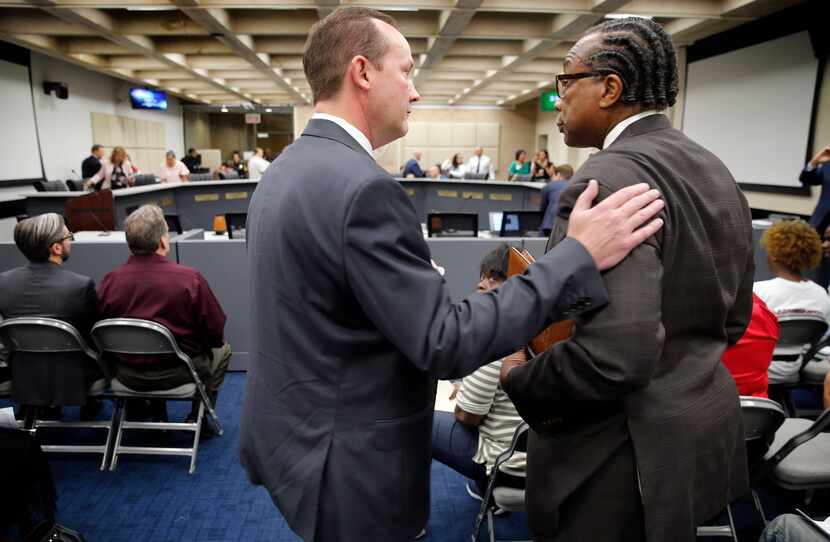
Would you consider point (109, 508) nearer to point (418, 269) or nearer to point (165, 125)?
point (418, 269)

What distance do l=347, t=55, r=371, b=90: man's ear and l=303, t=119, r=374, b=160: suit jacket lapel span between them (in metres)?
0.08

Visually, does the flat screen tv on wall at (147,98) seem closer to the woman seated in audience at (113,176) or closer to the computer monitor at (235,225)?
the woman seated in audience at (113,176)

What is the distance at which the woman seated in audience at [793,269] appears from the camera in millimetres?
2463

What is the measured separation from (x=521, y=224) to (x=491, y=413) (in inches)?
131

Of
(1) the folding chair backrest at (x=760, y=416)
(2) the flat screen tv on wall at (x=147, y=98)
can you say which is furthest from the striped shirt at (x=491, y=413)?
(2) the flat screen tv on wall at (x=147, y=98)

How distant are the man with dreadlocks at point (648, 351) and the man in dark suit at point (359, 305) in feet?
0.19

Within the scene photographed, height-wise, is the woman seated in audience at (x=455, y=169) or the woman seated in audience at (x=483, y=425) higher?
the woman seated in audience at (x=455, y=169)

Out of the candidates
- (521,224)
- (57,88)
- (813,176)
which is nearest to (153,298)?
(521,224)

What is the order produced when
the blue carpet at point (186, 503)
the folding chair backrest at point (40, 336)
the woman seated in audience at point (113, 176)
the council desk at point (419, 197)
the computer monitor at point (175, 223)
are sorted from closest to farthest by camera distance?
1. the blue carpet at point (186, 503)
2. the folding chair backrest at point (40, 336)
3. the computer monitor at point (175, 223)
4. the woman seated in audience at point (113, 176)
5. the council desk at point (419, 197)

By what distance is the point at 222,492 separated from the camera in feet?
8.11

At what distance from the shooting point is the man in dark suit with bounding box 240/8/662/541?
0.81 meters

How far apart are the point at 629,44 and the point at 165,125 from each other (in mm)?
17748

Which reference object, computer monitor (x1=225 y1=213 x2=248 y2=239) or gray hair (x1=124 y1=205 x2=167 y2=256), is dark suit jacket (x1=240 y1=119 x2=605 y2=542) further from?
computer monitor (x1=225 y1=213 x2=248 y2=239)

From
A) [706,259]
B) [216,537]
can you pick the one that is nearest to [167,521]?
[216,537]
